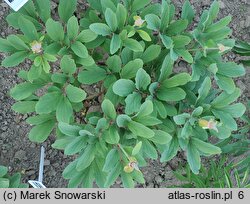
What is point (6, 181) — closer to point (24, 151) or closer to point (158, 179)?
point (24, 151)

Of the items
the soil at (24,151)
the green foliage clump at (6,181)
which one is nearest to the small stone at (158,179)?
Result: the soil at (24,151)

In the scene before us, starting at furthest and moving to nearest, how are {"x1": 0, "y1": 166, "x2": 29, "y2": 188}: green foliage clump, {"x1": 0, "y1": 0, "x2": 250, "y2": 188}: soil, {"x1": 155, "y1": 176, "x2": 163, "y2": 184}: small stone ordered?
{"x1": 155, "y1": 176, "x2": 163, "y2": 184}: small stone
{"x1": 0, "y1": 0, "x2": 250, "y2": 188}: soil
{"x1": 0, "y1": 166, "x2": 29, "y2": 188}: green foliage clump

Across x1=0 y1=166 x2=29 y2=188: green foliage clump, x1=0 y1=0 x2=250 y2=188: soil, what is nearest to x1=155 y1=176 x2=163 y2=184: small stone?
x1=0 y1=0 x2=250 y2=188: soil

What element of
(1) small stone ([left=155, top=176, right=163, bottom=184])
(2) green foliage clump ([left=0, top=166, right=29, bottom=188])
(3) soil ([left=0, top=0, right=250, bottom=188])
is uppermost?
(3) soil ([left=0, top=0, right=250, bottom=188])


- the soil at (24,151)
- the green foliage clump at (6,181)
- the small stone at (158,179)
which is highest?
the soil at (24,151)

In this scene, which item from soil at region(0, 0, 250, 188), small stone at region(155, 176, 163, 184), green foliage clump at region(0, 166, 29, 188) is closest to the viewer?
green foliage clump at region(0, 166, 29, 188)

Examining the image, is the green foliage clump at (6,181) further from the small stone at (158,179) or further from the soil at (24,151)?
the small stone at (158,179)

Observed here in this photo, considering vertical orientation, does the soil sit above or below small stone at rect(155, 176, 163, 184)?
above

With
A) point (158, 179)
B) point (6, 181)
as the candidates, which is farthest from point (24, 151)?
point (158, 179)

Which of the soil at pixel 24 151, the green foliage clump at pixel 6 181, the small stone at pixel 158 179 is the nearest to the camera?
the green foliage clump at pixel 6 181

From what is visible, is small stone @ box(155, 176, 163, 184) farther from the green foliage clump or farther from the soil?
the green foliage clump

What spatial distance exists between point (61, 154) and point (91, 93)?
0.36 m

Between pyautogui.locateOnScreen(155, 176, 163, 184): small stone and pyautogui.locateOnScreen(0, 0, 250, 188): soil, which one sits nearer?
pyautogui.locateOnScreen(0, 0, 250, 188): soil

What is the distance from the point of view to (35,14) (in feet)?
5.00
